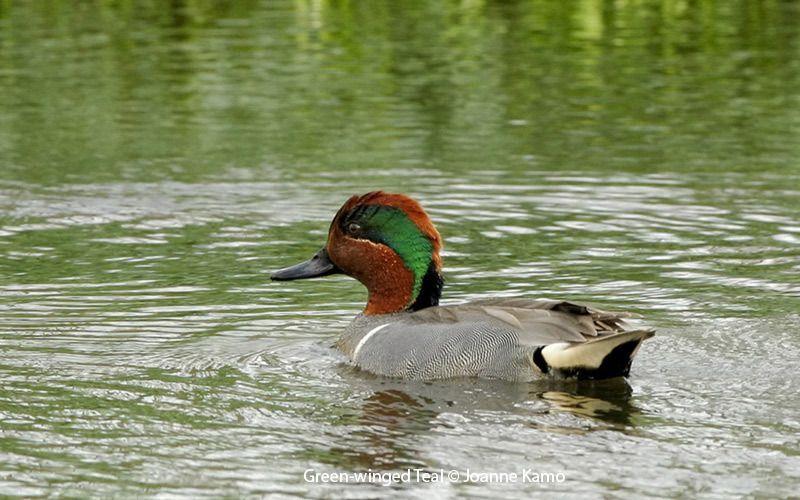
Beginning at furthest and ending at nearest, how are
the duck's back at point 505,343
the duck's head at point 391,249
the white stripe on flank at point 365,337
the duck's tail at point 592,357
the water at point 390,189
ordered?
the duck's head at point 391,249
the white stripe on flank at point 365,337
the duck's back at point 505,343
the duck's tail at point 592,357
the water at point 390,189

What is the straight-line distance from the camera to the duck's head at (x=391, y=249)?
31.8 ft

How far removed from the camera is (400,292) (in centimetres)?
981

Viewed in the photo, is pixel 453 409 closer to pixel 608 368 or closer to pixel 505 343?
pixel 505 343

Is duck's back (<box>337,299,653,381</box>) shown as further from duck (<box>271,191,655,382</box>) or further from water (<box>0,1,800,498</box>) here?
water (<box>0,1,800,498</box>)

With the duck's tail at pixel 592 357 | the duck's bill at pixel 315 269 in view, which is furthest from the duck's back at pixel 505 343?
the duck's bill at pixel 315 269

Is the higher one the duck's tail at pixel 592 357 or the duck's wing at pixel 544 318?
the duck's wing at pixel 544 318

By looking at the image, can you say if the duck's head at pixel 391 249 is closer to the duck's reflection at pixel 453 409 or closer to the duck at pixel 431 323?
the duck at pixel 431 323

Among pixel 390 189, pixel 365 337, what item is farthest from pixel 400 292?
pixel 390 189

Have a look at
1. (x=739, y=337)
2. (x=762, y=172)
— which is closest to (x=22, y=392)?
(x=739, y=337)

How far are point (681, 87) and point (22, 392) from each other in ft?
44.2

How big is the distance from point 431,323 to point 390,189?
5.77 meters

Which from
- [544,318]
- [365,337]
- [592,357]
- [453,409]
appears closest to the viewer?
[453,409]

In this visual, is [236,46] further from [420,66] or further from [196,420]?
[196,420]

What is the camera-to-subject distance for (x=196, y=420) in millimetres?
8141
